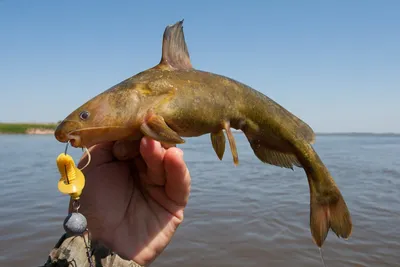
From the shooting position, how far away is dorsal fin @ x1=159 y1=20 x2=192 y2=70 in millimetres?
2498

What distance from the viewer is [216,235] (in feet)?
21.7

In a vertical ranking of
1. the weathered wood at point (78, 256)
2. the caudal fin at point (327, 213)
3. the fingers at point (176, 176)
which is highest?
the fingers at point (176, 176)

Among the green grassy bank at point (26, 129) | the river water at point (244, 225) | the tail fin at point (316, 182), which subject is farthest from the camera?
the green grassy bank at point (26, 129)

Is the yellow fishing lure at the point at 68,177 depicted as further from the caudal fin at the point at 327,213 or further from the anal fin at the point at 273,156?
the caudal fin at the point at 327,213

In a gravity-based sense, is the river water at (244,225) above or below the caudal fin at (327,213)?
below

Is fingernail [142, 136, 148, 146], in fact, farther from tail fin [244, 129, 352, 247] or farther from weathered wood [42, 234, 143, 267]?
tail fin [244, 129, 352, 247]

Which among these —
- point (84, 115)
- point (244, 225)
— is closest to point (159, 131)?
point (84, 115)

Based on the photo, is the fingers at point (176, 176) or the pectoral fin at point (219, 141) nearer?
the fingers at point (176, 176)

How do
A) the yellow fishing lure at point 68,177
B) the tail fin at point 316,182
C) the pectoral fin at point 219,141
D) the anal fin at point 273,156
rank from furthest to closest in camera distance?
the anal fin at point 273,156
the tail fin at point 316,182
the pectoral fin at point 219,141
the yellow fishing lure at point 68,177

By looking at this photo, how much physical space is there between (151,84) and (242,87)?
0.75m

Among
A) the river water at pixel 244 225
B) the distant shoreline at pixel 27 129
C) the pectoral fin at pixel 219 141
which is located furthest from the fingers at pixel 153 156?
the distant shoreline at pixel 27 129

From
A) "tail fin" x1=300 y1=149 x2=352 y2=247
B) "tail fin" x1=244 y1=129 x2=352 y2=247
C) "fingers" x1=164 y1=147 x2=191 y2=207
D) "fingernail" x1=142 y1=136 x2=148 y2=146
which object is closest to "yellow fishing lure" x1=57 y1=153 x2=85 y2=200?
"fingernail" x1=142 y1=136 x2=148 y2=146

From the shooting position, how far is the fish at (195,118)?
84.8 inches

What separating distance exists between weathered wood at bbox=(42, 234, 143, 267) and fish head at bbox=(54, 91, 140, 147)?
2.09 ft
